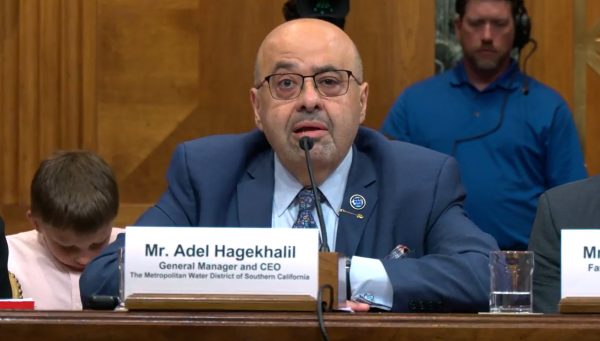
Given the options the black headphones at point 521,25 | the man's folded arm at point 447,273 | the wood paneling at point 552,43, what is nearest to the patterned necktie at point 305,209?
the man's folded arm at point 447,273

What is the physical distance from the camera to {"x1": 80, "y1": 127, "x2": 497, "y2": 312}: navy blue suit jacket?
2885 millimetres

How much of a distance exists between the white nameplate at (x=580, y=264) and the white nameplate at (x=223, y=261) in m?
0.42

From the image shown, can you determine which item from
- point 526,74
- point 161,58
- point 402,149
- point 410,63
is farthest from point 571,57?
point 402,149

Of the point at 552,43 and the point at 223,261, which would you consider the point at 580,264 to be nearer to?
the point at 223,261

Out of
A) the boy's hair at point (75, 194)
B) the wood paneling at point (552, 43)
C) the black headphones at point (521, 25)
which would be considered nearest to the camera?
the boy's hair at point (75, 194)

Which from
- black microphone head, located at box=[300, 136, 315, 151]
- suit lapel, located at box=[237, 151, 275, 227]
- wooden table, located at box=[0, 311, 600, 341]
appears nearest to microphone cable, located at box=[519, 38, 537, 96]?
suit lapel, located at box=[237, 151, 275, 227]

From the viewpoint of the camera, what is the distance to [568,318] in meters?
1.98

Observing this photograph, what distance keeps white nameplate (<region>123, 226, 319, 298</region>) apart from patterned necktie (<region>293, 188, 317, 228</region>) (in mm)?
779

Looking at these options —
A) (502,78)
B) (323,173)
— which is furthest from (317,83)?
(502,78)

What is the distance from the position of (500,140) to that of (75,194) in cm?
157

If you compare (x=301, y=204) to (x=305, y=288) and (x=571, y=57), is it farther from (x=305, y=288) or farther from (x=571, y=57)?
(x=571, y=57)

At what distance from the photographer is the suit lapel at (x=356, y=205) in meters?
2.90

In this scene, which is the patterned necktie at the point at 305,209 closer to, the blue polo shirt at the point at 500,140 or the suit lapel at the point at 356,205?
the suit lapel at the point at 356,205

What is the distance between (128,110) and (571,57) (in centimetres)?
165
